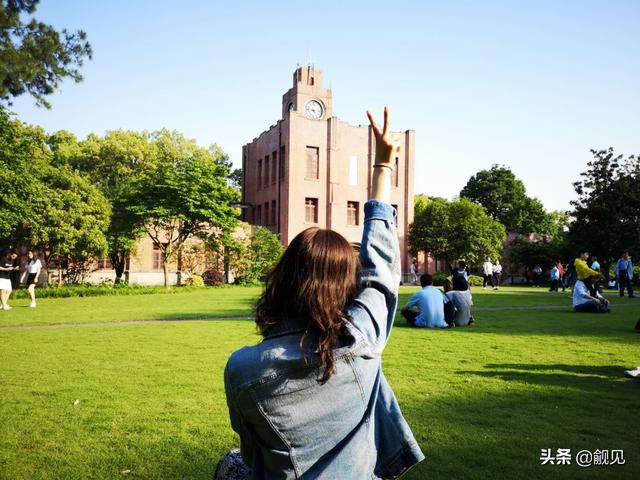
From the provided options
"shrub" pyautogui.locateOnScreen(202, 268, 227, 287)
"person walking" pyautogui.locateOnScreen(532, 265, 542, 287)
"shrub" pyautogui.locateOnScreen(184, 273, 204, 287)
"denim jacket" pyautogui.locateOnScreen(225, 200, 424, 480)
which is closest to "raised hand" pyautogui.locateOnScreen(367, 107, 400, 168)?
"denim jacket" pyautogui.locateOnScreen(225, 200, 424, 480)

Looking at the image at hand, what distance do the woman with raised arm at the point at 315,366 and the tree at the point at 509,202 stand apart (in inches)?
2593

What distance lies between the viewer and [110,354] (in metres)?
7.77

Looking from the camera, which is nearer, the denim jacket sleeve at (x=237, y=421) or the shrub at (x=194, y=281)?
the denim jacket sleeve at (x=237, y=421)

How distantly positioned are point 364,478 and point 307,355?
0.57 meters

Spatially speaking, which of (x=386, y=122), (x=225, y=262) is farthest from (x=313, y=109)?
(x=386, y=122)

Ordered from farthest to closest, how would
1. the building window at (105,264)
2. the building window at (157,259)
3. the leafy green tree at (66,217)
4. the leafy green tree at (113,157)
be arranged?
the leafy green tree at (113,157)
the building window at (157,259)
the building window at (105,264)
the leafy green tree at (66,217)

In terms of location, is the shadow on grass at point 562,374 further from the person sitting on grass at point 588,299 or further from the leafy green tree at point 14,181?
the leafy green tree at point 14,181

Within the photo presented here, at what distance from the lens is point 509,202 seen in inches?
2576

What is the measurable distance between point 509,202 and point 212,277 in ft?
150

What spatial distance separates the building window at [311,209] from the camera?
1554 inches

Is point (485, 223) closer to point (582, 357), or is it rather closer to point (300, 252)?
point (582, 357)

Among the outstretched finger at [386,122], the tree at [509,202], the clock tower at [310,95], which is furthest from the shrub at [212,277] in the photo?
the tree at [509,202]

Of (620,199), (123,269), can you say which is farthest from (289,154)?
(620,199)

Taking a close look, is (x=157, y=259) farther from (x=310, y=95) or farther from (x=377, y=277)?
(x=377, y=277)
